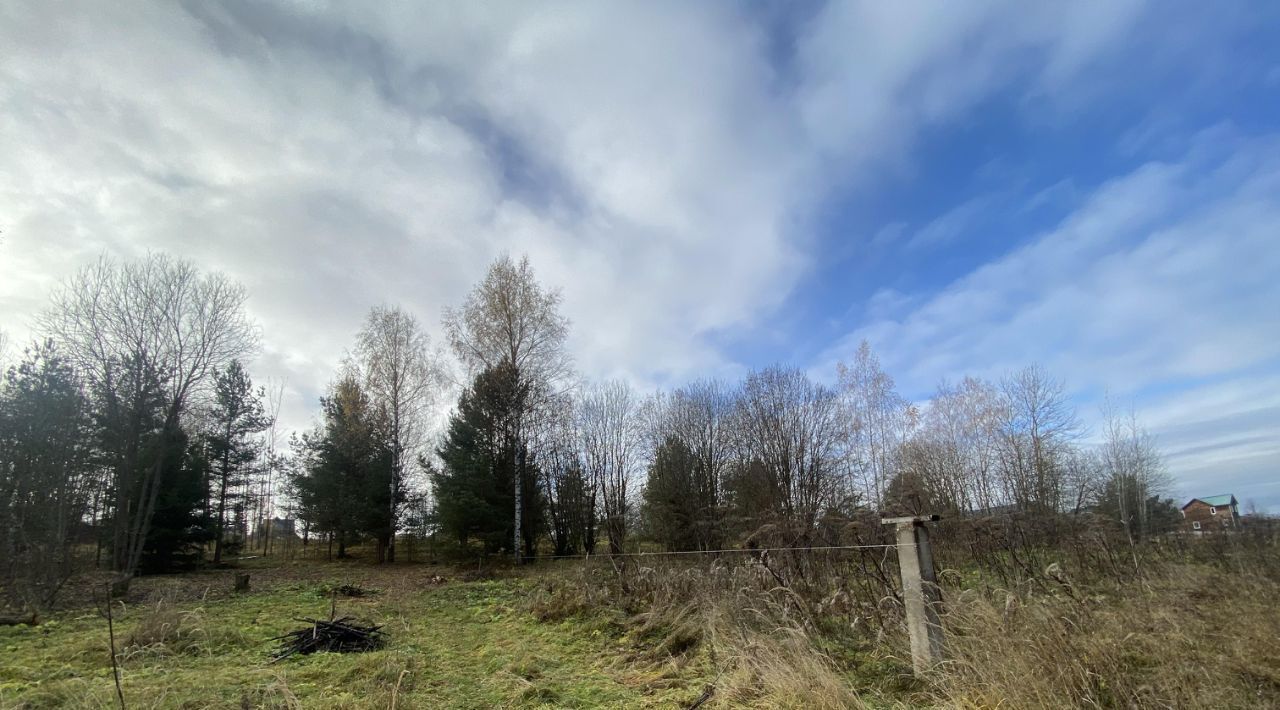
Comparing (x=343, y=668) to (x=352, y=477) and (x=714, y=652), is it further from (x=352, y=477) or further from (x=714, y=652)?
(x=352, y=477)

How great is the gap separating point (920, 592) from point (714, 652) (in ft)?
7.31

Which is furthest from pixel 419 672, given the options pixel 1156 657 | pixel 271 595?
pixel 271 595

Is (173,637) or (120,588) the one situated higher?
(173,637)

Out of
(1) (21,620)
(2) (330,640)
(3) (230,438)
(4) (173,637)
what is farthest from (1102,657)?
(3) (230,438)

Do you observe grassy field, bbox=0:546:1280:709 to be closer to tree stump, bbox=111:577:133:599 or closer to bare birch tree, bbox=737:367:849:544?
tree stump, bbox=111:577:133:599

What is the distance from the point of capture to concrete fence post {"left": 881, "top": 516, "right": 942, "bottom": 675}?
4102mm

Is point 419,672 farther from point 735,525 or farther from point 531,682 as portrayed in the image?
point 735,525

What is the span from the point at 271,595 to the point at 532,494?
10.3 metres

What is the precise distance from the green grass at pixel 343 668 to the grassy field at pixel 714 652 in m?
0.03

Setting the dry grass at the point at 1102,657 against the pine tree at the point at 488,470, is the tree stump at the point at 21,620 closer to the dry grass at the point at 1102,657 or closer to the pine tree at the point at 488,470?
the pine tree at the point at 488,470

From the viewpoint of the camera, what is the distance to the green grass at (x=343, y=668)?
14.2 ft

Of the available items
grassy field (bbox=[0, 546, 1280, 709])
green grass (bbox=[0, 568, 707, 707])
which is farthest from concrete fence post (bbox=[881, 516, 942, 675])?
green grass (bbox=[0, 568, 707, 707])

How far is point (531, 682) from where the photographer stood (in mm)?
5117

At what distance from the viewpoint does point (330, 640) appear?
257 inches
